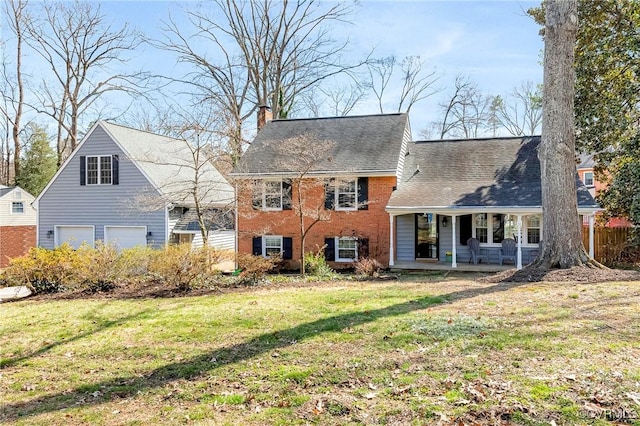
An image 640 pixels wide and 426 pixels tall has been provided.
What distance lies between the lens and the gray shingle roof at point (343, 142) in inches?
683

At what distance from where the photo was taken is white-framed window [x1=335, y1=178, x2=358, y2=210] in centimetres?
1730

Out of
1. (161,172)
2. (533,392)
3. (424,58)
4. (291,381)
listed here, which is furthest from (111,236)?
(424,58)

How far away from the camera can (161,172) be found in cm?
2084

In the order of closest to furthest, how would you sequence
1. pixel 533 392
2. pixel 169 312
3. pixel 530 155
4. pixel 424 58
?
pixel 533 392
pixel 169 312
pixel 530 155
pixel 424 58

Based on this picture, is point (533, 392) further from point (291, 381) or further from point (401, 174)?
point (401, 174)

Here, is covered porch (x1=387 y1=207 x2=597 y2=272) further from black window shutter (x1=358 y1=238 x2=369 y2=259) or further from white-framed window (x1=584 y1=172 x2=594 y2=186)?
white-framed window (x1=584 y1=172 x2=594 y2=186)

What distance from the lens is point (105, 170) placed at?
793 inches

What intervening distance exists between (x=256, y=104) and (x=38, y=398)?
1125 inches

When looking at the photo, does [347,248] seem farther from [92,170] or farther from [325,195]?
[92,170]

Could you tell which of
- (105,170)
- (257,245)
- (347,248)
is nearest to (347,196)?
(347,248)

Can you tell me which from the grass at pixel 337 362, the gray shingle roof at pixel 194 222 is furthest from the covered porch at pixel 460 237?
the gray shingle roof at pixel 194 222

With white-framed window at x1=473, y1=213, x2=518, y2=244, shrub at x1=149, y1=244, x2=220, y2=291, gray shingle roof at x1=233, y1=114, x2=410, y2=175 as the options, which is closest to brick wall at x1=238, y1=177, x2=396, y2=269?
gray shingle roof at x1=233, y1=114, x2=410, y2=175

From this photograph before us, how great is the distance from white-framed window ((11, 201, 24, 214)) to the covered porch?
21.3 metres

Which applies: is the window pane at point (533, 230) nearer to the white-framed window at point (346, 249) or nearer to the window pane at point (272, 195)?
the white-framed window at point (346, 249)
